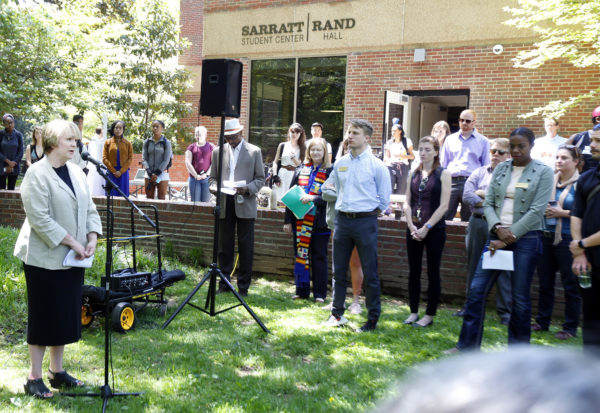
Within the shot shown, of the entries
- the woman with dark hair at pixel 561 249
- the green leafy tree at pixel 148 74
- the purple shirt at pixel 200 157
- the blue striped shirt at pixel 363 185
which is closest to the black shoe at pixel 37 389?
the blue striped shirt at pixel 363 185

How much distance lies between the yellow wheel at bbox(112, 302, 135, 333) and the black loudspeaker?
2259 millimetres

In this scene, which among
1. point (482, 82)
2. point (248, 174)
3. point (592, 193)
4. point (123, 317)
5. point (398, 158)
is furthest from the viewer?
point (482, 82)

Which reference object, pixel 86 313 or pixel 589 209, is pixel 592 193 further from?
pixel 86 313

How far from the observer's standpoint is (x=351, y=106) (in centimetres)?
1468

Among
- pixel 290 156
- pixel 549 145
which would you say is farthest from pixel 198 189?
pixel 549 145

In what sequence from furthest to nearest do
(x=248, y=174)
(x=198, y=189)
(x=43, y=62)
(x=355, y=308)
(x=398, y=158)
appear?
(x=43, y=62)
(x=398, y=158)
(x=198, y=189)
(x=248, y=174)
(x=355, y=308)

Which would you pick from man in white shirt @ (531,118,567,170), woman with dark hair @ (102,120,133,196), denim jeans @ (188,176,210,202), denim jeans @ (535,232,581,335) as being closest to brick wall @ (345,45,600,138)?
man in white shirt @ (531,118,567,170)

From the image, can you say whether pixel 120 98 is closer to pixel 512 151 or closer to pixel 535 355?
pixel 512 151

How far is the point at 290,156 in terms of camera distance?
10.4 meters

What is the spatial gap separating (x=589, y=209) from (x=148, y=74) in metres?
17.8

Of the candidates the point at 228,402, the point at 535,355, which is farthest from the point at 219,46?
the point at 535,355

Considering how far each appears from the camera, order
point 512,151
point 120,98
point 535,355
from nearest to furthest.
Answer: point 535,355 → point 512,151 → point 120,98

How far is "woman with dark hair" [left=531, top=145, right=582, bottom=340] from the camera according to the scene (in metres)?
6.12

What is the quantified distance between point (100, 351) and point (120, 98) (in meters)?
15.9
